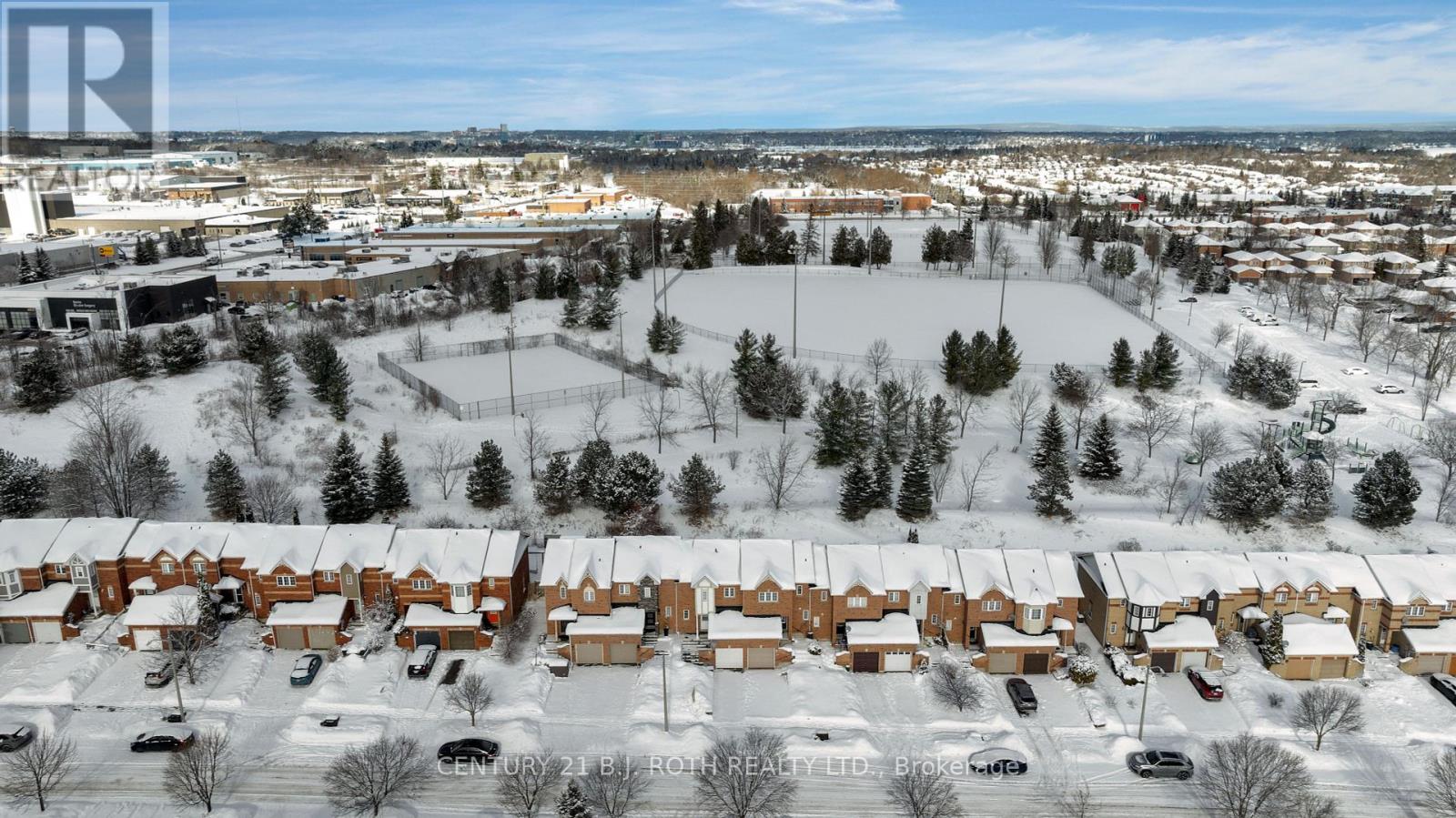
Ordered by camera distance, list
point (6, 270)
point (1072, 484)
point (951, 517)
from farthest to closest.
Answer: point (6, 270), point (1072, 484), point (951, 517)

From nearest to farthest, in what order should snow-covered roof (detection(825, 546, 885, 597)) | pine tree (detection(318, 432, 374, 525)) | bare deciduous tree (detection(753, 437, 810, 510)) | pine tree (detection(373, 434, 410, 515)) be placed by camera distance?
snow-covered roof (detection(825, 546, 885, 597)) → pine tree (detection(318, 432, 374, 525)) → pine tree (detection(373, 434, 410, 515)) → bare deciduous tree (detection(753, 437, 810, 510))

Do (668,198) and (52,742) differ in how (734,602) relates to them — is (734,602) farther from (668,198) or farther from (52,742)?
(668,198)

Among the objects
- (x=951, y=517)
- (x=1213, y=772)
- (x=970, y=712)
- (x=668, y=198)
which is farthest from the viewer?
(x=668, y=198)

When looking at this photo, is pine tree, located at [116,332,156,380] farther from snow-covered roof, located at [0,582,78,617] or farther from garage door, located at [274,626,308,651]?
garage door, located at [274,626,308,651]

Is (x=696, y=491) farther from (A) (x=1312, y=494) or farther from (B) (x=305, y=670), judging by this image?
(A) (x=1312, y=494)

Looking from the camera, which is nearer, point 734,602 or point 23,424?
point 734,602

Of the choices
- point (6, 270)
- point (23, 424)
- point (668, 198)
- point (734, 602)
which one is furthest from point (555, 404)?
point (668, 198)

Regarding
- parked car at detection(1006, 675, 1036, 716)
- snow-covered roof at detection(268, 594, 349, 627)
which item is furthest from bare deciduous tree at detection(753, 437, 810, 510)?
snow-covered roof at detection(268, 594, 349, 627)
